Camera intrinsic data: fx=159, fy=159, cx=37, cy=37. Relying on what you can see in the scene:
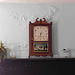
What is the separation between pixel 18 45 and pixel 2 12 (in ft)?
2.73

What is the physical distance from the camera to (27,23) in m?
3.59

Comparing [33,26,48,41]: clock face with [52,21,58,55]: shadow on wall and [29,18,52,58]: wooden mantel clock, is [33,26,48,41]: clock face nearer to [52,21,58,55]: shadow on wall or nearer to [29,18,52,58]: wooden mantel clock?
[29,18,52,58]: wooden mantel clock

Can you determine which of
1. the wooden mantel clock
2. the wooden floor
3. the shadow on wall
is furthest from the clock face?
the wooden floor

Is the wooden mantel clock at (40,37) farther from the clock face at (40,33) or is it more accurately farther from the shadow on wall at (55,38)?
the shadow on wall at (55,38)

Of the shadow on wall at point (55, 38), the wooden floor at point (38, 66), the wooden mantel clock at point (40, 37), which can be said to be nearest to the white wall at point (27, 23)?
the shadow on wall at point (55, 38)

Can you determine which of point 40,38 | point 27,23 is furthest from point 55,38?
point 27,23

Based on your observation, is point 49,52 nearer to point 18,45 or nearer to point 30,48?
point 30,48

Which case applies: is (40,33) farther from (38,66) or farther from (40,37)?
(38,66)

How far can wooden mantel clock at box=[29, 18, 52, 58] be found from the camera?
11.4 ft

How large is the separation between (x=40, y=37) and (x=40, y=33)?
0.09 m

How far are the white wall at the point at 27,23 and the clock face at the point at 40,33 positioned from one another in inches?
7.5

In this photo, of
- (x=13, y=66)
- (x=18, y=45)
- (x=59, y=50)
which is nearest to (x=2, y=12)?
(x=18, y=45)

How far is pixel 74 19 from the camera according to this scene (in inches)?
142

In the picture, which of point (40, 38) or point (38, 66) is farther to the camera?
point (40, 38)
